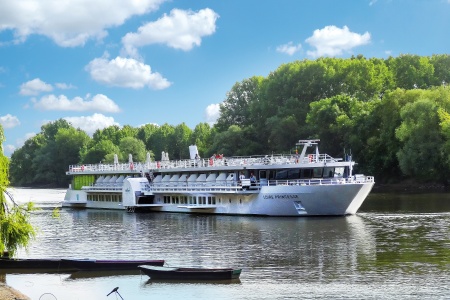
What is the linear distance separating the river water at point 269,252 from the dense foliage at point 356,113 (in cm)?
3161

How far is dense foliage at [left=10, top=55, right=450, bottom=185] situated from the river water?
31.6 metres

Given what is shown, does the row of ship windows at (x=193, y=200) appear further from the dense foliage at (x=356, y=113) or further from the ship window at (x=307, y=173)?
the dense foliage at (x=356, y=113)

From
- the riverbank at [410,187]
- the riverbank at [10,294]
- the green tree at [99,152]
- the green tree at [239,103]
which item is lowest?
the riverbank at [10,294]

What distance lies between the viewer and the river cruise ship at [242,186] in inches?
2418

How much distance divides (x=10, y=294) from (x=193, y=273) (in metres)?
9.17

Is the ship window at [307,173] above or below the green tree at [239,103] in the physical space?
below

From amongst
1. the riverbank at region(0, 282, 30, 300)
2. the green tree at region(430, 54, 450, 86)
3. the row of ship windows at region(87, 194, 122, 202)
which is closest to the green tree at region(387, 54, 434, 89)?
the green tree at region(430, 54, 450, 86)

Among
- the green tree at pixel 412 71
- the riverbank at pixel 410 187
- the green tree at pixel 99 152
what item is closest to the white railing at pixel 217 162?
the riverbank at pixel 410 187

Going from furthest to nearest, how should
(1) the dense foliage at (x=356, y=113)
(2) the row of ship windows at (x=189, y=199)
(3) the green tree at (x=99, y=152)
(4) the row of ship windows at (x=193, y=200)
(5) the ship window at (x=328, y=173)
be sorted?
1. (3) the green tree at (x=99, y=152)
2. (1) the dense foliage at (x=356, y=113)
3. (2) the row of ship windows at (x=189, y=199)
4. (4) the row of ship windows at (x=193, y=200)
5. (5) the ship window at (x=328, y=173)

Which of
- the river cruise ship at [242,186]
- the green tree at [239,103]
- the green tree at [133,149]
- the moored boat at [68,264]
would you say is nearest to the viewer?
the moored boat at [68,264]

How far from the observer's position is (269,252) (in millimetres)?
42969

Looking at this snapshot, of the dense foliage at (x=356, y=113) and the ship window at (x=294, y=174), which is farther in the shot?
the dense foliage at (x=356, y=113)

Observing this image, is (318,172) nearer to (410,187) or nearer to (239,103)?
(410,187)

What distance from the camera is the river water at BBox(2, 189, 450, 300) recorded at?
3241 centimetres
